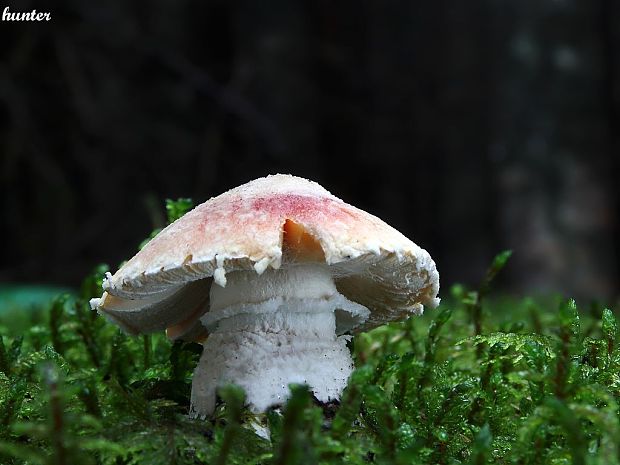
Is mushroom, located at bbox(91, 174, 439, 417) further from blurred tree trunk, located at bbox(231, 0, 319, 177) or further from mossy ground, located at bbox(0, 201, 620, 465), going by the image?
blurred tree trunk, located at bbox(231, 0, 319, 177)

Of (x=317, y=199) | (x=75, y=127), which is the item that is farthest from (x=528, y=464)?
(x=75, y=127)

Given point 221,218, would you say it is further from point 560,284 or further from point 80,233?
point 560,284

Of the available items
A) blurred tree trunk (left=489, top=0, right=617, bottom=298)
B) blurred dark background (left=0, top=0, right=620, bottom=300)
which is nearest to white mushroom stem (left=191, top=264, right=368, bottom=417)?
blurred dark background (left=0, top=0, right=620, bottom=300)

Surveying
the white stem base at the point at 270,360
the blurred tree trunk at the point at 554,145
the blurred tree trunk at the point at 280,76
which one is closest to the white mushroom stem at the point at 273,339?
the white stem base at the point at 270,360

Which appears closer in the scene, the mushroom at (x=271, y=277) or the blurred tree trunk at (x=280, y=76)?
the mushroom at (x=271, y=277)

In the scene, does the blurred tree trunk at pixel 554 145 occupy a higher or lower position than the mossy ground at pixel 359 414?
higher

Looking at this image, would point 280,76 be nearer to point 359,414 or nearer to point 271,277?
point 271,277

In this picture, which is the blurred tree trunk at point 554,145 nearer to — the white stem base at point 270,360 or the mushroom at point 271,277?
the mushroom at point 271,277

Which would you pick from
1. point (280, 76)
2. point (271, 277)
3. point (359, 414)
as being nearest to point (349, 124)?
point (280, 76)
